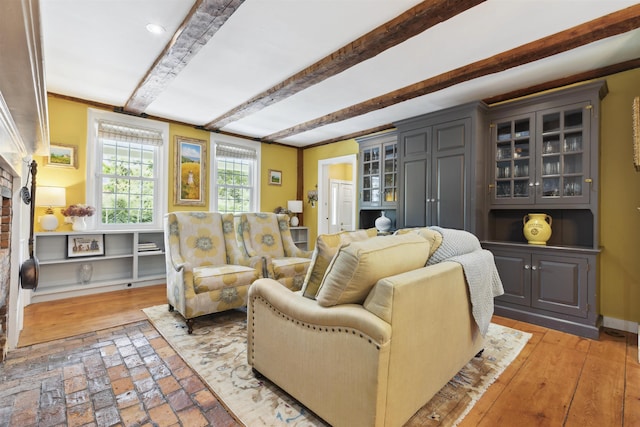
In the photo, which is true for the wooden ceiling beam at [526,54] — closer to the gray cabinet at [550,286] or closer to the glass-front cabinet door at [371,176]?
the glass-front cabinet door at [371,176]

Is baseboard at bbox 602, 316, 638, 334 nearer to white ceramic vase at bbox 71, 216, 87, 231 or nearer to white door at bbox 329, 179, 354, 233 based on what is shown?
white door at bbox 329, 179, 354, 233

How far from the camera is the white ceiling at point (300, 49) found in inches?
81.5

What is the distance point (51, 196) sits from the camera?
346cm

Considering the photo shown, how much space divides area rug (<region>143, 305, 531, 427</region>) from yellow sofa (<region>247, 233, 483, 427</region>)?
0.35ft

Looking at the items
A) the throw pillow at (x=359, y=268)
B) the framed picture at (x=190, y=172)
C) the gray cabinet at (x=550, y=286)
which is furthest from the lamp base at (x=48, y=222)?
the gray cabinet at (x=550, y=286)

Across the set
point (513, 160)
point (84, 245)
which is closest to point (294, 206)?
point (84, 245)

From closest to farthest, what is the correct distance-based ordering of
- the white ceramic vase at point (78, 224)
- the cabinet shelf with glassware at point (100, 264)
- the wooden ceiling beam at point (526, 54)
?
the wooden ceiling beam at point (526, 54)
the cabinet shelf with glassware at point (100, 264)
the white ceramic vase at point (78, 224)

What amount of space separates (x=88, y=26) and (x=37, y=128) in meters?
0.97

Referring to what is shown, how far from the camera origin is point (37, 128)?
1939mm

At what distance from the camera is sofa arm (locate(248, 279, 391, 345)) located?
1242mm

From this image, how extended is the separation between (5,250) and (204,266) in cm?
150

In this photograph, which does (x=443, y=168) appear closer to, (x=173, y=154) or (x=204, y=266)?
(x=204, y=266)

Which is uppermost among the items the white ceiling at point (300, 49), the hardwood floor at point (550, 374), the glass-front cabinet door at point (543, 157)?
the white ceiling at point (300, 49)

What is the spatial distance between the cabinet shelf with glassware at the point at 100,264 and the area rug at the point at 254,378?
1507mm
